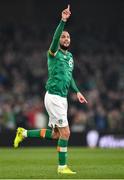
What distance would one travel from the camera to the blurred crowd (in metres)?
25.5

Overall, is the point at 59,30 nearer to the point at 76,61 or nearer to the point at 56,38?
the point at 56,38

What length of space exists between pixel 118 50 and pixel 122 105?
571 centimetres

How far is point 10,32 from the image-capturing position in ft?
104

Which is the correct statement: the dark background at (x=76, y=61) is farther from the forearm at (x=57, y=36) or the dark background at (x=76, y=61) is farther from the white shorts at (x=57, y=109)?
the forearm at (x=57, y=36)

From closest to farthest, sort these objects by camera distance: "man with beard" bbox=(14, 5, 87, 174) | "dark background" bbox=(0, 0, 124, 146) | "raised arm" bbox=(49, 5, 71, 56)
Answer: "raised arm" bbox=(49, 5, 71, 56) → "man with beard" bbox=(14, 5, 87, 174) → "dark background" bbox=(0, 0, 124, 146)

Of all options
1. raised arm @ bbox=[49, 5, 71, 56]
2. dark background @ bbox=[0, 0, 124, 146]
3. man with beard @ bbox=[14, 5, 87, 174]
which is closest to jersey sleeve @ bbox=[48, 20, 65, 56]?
raised arm @ bbox=[49, 5, 71, 56]

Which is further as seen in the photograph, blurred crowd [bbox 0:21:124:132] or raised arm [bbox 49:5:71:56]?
blurred crowd [bbox 0:21:124:132]

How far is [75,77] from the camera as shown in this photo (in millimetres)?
29828

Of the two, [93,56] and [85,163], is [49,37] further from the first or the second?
[85,163]

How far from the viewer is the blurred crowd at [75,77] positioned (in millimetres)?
25531

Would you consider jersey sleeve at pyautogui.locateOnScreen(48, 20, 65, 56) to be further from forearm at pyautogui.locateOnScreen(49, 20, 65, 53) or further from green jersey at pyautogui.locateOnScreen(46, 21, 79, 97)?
green jersey at pyautogui.locateOnScreen(46, 21, 79, 97)

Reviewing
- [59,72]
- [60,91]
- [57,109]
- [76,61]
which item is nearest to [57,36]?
[59,72]

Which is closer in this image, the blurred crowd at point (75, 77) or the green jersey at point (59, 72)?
the green jersey at point (59, 72)

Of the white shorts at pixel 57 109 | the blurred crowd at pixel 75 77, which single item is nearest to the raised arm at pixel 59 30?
the white shorts at pixel 57 109
